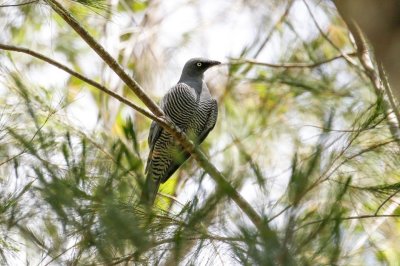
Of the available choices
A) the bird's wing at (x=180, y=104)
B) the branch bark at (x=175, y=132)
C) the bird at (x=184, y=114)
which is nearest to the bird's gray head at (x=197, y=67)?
the bird at (x=184, y=114)

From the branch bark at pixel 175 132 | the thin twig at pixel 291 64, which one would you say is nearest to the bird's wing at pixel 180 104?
the thin twig at pixel 291 64

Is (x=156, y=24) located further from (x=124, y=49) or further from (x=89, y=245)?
(x=89, y=245)

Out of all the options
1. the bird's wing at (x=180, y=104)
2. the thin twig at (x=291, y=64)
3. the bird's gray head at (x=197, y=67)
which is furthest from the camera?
the bird's gray head at (x=197, y=67)

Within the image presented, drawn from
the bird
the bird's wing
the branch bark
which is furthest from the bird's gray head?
the branch bark

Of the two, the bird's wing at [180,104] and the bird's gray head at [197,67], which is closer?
the bird's wing at [180,104]

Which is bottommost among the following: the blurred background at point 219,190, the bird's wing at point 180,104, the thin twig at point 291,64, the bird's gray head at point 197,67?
the blurred background at point 219,190

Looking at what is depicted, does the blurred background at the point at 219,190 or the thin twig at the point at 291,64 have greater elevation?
the thin twig at the point at 291,64

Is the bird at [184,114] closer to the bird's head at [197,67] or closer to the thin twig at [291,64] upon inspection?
the bird's head at [197,67]

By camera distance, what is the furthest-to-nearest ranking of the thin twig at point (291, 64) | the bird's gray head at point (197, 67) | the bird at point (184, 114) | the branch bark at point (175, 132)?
the bird's gray head at point (197, 67) < the bird at point (184, 114) < the thin twig at point (291, 64) < the branch bark at point (175, 132)

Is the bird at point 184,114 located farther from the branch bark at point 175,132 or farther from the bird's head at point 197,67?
the branch bark at point 175,132

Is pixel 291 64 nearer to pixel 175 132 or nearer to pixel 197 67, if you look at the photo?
pixel 197 67

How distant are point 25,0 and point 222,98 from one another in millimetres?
3158

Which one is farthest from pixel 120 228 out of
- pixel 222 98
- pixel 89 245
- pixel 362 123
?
pixel 222 98

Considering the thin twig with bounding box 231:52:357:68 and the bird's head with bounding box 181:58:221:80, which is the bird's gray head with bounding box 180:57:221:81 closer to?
the bird's head with bounding box 181:58:221:80
